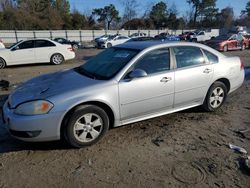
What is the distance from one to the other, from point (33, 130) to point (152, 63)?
7.21ft

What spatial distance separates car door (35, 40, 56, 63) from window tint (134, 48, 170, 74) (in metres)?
9.46

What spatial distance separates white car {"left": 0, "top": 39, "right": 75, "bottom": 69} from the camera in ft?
40.6

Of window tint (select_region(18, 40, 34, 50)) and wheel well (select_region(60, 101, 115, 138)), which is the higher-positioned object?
window tint (select_region(18, 40, 34, 50))

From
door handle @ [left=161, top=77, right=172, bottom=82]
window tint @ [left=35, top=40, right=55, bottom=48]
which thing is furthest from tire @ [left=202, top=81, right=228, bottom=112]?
window tint @ [left=35, top=40, right=55, bottom=48]

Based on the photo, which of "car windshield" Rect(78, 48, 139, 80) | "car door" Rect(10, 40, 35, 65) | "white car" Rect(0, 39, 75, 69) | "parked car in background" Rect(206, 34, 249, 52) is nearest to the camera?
"car windshield" Rect(78, 48, 139, 80)

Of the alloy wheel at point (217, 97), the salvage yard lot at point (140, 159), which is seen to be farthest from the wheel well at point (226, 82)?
the salvage yard lot at point (140, 159)

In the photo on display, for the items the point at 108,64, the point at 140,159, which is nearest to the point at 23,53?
the point at 108,64

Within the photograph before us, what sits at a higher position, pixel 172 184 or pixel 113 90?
pixel 113 90

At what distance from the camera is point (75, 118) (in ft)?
12.7

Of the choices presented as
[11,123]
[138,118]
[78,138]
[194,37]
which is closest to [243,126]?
[138,118]

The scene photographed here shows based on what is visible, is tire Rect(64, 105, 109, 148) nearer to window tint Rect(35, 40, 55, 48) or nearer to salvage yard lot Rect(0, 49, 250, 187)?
salvage yard lot Rect(0, 49, 250, 187)

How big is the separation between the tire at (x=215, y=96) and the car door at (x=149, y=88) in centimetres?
102

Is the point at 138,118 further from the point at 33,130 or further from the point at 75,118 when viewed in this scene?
the point at 33,130

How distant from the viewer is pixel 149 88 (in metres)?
4.46
